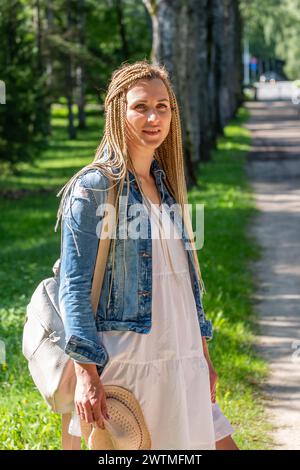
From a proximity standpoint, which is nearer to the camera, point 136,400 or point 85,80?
point 136,400

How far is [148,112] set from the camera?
4203 mm

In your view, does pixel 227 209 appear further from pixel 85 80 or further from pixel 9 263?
pixel 85 80

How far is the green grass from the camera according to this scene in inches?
260

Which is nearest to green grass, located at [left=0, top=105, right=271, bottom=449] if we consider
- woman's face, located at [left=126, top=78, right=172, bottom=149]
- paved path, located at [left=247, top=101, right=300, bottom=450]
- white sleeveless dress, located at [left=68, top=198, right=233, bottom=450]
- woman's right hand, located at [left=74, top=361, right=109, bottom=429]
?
paved path, located at [left=247, top=101, right=300, bottom=450]

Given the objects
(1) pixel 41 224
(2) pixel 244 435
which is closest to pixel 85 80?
(1) pixel 41 224

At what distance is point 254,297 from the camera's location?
11.0m

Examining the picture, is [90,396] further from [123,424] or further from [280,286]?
[280,286]

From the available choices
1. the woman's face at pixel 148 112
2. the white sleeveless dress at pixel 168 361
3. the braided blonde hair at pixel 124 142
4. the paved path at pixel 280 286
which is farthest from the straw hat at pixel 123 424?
the paved path at pixel 280 286

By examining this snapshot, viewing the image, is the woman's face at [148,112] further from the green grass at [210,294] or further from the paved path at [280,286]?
the paved path at [280,286]

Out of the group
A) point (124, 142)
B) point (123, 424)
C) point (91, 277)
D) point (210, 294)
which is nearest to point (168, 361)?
point (123, 424)

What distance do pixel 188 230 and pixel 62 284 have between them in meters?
0.58

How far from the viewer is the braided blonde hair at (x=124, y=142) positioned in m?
4.14

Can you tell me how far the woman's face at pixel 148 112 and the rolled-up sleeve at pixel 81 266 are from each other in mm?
248

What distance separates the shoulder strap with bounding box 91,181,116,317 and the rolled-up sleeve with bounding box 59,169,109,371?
0.7 inches
